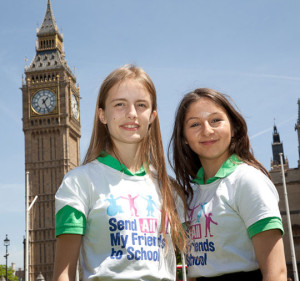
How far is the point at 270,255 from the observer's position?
8.37ft

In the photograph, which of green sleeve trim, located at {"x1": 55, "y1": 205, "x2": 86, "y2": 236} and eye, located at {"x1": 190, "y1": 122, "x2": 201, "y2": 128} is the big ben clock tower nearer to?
eye, located at {"x1": 190, "y1": 122, "x2": 201, "y2": 128}

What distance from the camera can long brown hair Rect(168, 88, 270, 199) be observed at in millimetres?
3100

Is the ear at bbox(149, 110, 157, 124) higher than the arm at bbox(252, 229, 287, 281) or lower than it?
higher

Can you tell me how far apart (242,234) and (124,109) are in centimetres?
90

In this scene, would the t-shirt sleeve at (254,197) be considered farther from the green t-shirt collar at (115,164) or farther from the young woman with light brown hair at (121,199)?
the green t-shirt collar at (115,164)

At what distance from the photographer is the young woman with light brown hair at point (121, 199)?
2.58 m

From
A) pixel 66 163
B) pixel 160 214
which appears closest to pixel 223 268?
pixel 160 214

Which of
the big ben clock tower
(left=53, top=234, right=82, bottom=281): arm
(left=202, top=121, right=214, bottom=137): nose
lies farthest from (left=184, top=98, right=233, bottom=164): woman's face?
the big ben clock tower

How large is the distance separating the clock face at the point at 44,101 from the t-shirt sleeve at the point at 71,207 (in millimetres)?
57917

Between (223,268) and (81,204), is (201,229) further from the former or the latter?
(81,204)

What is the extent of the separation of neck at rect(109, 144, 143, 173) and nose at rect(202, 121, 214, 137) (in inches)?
15.4

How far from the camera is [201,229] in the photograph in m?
2.89

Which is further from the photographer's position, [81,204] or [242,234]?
[242,234]

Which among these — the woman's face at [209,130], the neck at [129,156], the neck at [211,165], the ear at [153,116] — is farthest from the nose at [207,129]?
the neck at [129,156]
